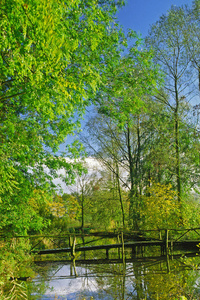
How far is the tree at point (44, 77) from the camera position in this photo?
184 inches

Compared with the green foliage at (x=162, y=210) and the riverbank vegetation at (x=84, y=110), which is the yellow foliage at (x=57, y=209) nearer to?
the riverbank vegetation at (x=84, y=110)

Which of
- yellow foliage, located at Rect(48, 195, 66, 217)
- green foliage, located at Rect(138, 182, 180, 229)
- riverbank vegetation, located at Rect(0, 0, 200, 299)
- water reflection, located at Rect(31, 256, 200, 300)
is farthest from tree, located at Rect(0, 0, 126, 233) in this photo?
yellow foliage, located at Rect(48, 195, 66, 217)

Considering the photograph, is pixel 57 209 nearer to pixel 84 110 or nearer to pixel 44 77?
pixel 84 110

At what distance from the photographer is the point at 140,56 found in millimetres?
9922

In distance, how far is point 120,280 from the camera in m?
9.04

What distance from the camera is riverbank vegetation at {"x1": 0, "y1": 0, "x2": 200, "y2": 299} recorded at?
518 centimetres

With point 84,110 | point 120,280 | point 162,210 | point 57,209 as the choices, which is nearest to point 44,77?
point 84,110

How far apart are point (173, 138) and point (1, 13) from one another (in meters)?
14.4

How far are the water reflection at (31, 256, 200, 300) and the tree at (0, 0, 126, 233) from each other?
97.6 inches

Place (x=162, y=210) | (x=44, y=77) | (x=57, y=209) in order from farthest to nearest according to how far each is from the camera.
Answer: (x=57, y=209)
(x=162, y=210)
(x=44, y=77)

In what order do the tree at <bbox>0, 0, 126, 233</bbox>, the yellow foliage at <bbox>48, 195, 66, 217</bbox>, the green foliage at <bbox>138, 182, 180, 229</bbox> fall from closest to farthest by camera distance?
the tree at <bbox>0, 0, 126, 233</bbox>
the green foliage at <bbox>138, 182, 180, 229</bbox>
the yellow foliage at <bbox>48, 195, 66, 217</bbox>

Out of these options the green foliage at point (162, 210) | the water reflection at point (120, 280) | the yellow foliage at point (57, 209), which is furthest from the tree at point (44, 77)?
the yellow foliage at point (57, 209)

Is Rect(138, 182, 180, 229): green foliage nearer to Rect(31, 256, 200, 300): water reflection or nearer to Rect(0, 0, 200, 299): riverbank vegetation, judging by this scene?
Rect(0, 0, 200, 299): riverbank vegetation

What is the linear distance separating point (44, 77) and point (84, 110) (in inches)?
142
